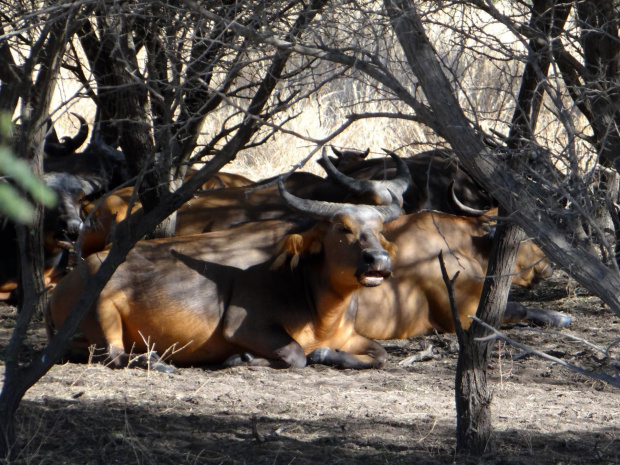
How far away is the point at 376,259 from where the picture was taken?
6.70 meters

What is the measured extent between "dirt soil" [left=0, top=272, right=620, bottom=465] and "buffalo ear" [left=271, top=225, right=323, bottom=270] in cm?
97

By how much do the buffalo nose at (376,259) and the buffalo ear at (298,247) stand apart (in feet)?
2.42

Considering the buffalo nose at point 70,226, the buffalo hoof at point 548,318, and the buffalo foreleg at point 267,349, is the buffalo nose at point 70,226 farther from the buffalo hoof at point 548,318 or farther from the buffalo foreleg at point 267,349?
the buffalo hoof at point 548,318

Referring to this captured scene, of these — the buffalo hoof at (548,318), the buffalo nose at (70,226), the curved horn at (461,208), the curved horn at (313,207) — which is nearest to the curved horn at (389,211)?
the curved horn at (313,207)

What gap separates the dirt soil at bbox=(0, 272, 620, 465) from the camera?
4.72m

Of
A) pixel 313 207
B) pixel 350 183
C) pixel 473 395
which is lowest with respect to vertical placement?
pixel 473 395

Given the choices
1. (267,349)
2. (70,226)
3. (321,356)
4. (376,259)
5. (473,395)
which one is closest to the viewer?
(473,395)

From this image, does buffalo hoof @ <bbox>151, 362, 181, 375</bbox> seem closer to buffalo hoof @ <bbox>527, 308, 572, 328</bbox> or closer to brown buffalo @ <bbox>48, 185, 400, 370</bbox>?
brown buffalo @ <bbox>48, 185, 400, 370</bbox>

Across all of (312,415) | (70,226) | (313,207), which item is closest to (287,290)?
(313,207)

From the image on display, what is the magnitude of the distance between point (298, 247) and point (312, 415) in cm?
213

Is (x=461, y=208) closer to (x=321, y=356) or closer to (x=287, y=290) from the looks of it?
(x=287, y=290)

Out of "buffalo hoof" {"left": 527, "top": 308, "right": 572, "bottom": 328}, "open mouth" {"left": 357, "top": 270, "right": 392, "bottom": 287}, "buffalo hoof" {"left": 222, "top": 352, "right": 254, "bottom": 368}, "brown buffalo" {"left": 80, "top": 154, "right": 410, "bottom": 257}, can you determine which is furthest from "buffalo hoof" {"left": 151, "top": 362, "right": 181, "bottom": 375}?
"buffalo hoof" {"left": 527, "top": 308, "right": 572, "bottom": 328}

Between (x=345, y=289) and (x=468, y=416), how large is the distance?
8.70 ft

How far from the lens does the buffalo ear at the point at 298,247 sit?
24.3ft
